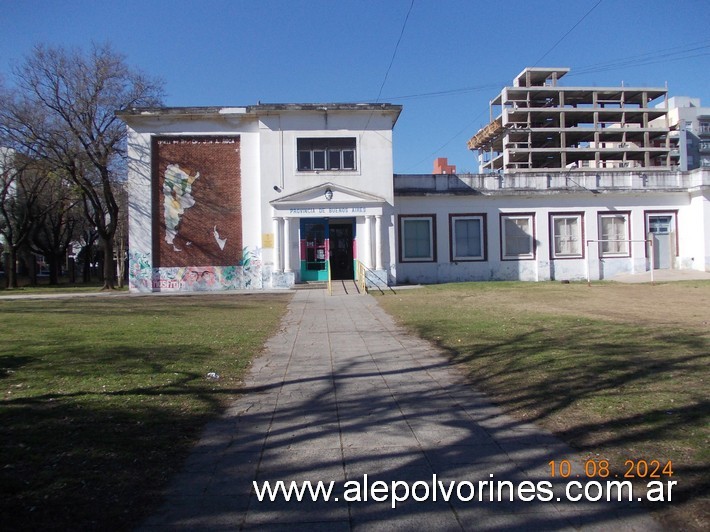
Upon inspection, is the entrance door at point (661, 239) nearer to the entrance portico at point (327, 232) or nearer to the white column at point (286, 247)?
the entrance portico at point (327, 232)

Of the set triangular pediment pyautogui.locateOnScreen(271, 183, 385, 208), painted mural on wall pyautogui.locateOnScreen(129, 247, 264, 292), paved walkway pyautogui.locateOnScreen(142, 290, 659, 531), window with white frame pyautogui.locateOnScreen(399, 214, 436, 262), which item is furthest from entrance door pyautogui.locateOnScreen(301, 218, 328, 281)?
paved walkway pyautogui.locateOnScreen(142, 290, 659, 531)

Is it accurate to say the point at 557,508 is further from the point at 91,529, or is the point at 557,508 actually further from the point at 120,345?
the point at 120,345

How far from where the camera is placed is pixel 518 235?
99.1 feet

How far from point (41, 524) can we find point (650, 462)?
14.7ft

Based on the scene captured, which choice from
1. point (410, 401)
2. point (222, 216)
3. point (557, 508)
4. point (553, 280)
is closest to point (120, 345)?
point (410, 401)

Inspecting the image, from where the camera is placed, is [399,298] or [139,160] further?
[139,160]

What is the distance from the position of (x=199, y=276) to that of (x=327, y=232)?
6396 mm

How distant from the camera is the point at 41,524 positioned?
3.71 metres

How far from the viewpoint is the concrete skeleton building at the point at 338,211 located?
87.7ft

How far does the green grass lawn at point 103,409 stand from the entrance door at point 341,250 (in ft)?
47.3

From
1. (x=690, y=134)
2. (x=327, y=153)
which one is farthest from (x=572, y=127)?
Answer: (x=327, y=153)

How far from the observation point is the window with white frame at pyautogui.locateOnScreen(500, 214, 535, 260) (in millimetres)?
30031

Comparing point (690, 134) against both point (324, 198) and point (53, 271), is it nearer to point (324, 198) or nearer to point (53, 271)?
point (324, 198)

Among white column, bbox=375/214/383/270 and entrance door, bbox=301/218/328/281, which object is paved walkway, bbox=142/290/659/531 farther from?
entrance door, bbox=301/218/328/281
